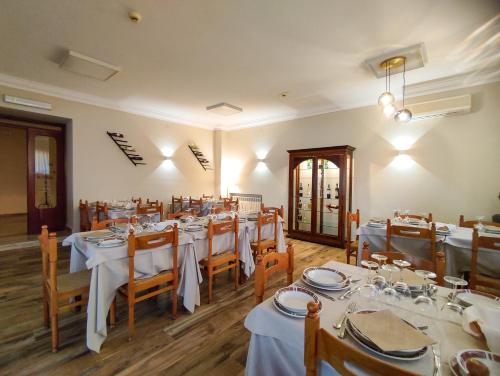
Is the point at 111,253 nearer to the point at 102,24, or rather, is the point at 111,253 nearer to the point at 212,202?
the point at 102,24

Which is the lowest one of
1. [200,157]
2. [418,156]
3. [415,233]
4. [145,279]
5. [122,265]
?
[145,279]

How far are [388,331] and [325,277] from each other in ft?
1.73

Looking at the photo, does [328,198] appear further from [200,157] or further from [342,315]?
[342,315]

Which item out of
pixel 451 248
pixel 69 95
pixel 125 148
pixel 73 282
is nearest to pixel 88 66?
pixel 69 95

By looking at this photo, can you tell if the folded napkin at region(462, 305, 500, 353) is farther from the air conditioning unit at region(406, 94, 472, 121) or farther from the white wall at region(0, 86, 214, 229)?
the white wall at region(0, 86, 214, 229)

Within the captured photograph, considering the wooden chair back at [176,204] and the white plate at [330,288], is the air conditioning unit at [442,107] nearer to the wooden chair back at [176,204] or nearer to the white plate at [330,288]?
the white plate at [330,288]

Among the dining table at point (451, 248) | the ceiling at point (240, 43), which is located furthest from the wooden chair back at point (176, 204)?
the dining table at point (451, 248)

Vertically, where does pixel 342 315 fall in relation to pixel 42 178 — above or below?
below

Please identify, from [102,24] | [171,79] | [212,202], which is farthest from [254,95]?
[102,24]

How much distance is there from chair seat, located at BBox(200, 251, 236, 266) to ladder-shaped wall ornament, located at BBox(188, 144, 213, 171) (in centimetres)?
422

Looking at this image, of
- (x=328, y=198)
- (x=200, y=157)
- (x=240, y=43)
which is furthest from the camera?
(x=200, y=157)

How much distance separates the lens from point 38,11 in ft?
8.03

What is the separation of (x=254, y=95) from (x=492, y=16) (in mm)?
3205

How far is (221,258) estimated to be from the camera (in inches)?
108
